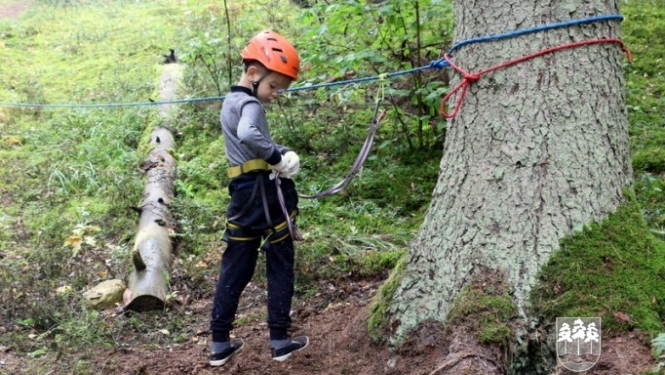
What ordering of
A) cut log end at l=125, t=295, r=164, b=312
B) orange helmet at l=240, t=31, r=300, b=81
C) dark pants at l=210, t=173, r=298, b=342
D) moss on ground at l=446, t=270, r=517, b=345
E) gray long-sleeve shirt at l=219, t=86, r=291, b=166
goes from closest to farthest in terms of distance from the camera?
1. moss on ground at l=446, t=270, r=517, b=345
2. gray long-sleeve shirt at l=219, t=86, r=291, b=166
3. orange helmet at l=240, t=31, r=300, b=81
4. dark pants at l=210, t=173, r=298, b=342
5. cut log end at l=125, t=295, r=164, b=312

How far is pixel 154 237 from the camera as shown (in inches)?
206

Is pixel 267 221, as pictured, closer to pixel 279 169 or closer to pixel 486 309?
pixel 279 169

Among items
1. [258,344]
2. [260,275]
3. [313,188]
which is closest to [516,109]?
[258,344]

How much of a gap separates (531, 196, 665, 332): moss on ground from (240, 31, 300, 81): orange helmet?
1.76 m

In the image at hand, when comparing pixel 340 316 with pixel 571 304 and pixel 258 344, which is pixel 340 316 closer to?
pixel 258 344

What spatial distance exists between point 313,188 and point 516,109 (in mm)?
3253

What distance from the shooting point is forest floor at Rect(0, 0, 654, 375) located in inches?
103

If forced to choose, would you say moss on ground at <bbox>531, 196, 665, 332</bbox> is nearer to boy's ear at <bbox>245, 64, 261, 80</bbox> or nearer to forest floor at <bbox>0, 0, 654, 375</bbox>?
forest floor at <bbox>0, 0, 654, 375</bbox>

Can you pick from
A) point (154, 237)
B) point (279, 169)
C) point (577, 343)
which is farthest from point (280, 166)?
point (154, 237)

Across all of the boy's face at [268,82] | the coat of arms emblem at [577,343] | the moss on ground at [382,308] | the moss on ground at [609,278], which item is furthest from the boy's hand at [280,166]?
the coat of arms emblem at [577,343]

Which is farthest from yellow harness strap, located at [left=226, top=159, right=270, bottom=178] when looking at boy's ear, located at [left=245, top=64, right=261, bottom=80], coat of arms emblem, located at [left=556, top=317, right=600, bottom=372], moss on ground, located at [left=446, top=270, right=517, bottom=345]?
coat of arms emblem, located at [left=556, top=317, right=600, bottom=372]

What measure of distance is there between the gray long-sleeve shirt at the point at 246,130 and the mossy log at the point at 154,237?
5.05ft

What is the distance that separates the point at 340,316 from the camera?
386 centimetres

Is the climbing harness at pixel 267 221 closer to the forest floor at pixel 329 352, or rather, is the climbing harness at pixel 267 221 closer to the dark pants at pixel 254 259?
the dark pants at pixel 254 259
